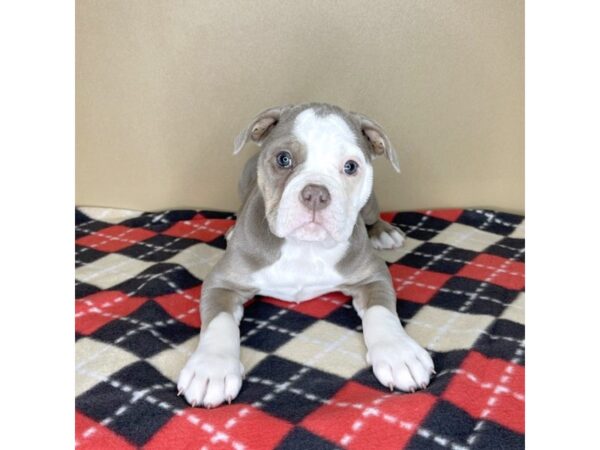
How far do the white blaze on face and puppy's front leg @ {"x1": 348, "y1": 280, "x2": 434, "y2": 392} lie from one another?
344 mm

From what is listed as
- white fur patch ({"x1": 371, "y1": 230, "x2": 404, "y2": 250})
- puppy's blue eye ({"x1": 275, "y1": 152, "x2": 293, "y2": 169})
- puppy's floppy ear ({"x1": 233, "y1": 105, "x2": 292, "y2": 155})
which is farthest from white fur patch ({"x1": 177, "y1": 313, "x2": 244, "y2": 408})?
white fur patch ({"x1": 371, "y1": 230, "x2": 404, "y2": 250})

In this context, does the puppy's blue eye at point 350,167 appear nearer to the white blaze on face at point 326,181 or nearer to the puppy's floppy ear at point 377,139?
the white blaze on face at point 326,181

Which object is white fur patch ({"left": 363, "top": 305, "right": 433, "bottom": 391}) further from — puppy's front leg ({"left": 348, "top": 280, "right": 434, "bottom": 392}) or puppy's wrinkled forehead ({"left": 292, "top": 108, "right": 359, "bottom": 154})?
puppy's wrinkled forehead ({"left": 292, "top": 108, "right": 359, "bottom": 154})

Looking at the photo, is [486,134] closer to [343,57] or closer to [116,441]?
[343,57]

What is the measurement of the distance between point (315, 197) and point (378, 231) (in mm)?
1377

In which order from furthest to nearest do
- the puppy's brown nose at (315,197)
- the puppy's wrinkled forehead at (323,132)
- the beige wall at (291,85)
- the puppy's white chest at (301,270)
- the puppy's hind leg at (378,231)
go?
the beige wall at (291,85)
the puppy's hind leg at (378,231)
the puppy's white chest at (301,270)
the puppy's wrinkled forehead at (323,132)
the puppy's brown nose at (315,197)

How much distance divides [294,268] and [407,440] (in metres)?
1.00

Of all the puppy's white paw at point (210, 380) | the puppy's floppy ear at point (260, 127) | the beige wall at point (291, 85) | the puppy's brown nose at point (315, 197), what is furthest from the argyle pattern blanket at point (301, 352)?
the puppy's floppy ear at point (260, 127)

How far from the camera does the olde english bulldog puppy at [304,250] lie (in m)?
2.12

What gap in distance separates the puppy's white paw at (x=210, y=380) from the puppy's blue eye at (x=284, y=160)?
0.81m

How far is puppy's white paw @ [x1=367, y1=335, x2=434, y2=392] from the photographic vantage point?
2.09m
